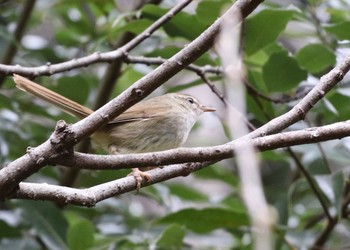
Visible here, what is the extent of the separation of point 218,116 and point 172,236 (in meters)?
0.87

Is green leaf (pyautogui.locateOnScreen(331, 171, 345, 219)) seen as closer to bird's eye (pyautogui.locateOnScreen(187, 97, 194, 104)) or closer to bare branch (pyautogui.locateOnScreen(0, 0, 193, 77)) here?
bare branch (pyautogui.locateOnScreen(0, 0, 193, 77))

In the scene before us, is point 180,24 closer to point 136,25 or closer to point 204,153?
point 136,25

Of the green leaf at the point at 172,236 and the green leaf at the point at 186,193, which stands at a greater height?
the green leaf at the point at 186,193

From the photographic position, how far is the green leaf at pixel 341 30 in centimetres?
290

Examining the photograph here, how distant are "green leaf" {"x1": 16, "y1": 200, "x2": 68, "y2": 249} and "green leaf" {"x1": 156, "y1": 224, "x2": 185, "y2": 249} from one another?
0.57m

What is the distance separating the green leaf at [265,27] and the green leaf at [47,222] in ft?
4.05

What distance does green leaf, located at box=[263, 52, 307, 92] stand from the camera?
2.97m

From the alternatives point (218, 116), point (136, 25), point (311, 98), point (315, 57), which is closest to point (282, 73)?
point (315, 57)

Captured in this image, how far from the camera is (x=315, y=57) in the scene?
9.98 feet

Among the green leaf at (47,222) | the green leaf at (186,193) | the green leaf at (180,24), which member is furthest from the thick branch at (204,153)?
the green leaf at (186,193)

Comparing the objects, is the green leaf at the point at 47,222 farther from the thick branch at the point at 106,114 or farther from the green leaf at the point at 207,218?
the thick branch at the point at 106,114

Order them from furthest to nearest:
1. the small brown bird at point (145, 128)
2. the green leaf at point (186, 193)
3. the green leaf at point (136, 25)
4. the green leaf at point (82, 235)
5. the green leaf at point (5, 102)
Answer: the green leaf at point (186, 193) < the small brown bird at point (145, 128) < the green leaf at point (5, 102) < the green leaf at point (136, 25) < the green leaf at point (82, 235)

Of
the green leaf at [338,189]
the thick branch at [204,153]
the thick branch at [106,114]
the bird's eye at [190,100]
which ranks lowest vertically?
the green leaf at [338,189]

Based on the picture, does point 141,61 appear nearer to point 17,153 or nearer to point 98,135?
point 98,135
